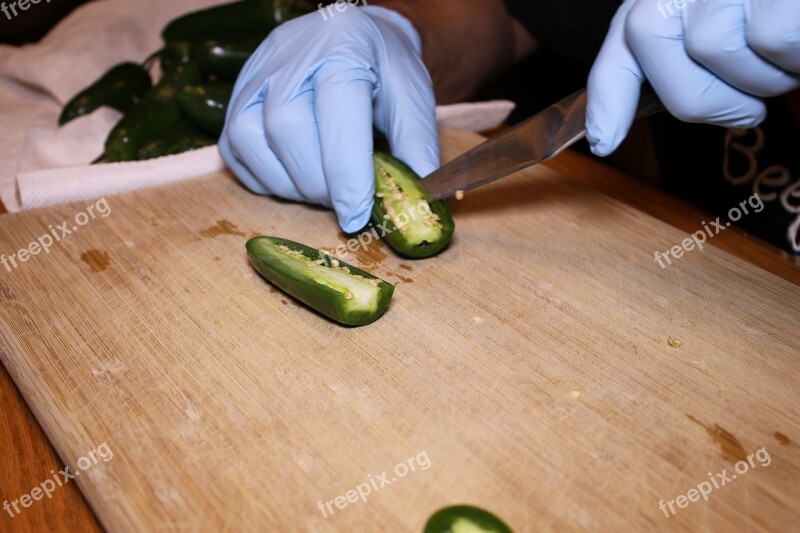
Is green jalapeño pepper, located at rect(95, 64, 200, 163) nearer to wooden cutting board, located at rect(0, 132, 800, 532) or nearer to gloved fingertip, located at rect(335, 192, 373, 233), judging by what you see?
wooden cutting board, located at rect(0, 132, 800, 532)

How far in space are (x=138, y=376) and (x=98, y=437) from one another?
6.6 inches

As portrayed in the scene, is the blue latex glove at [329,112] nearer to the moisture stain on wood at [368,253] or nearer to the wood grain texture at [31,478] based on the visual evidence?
the moisture stain on wood at [368,253]

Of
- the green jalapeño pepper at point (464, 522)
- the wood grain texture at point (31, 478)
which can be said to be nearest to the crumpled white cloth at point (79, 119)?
the wood grain texture at point (31, 478)

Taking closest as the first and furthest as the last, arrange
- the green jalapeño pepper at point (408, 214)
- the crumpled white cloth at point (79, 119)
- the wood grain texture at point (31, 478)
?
the wood grain texture at point (31, 478) < the green jalapeño pepper at point (408, 214) < the crumpled white cloth at point (79, 119)

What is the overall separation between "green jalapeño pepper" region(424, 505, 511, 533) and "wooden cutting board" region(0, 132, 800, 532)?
0.04 m

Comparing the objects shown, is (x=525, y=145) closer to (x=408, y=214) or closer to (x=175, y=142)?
(x=408, y=214)

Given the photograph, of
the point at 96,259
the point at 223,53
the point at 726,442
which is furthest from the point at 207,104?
the point at 726,442

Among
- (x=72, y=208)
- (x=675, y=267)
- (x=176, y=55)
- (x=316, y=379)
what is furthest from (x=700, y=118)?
(x=176, y=55)

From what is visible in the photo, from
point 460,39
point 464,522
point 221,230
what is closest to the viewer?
point 464,522

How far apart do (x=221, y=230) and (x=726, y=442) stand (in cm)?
136

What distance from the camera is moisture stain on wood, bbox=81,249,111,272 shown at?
1.77 meters

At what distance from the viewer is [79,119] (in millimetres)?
2607

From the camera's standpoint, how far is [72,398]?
1.37 meters

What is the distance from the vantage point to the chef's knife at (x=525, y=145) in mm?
1643
